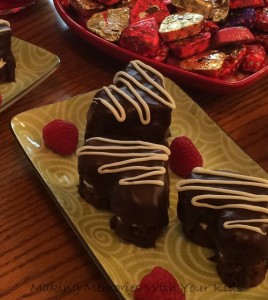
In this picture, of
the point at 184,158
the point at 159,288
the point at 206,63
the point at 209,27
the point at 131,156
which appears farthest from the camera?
the point at 209,27

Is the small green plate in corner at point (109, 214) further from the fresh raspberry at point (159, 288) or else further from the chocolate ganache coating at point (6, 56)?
the chocolate ganache coating at point (6, 56)

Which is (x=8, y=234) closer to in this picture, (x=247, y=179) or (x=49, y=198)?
(x=49, y=198)

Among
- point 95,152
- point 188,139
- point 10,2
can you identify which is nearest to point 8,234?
point 95,152

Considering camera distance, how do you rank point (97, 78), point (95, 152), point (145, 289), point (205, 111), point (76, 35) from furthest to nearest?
1. point (76, 35)
2. point (97, 78)
3. point (205, 111)
4. point (95, 152)
5. point (145, 289)

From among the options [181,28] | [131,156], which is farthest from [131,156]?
[181,28]

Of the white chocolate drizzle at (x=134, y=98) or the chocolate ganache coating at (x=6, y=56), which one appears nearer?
the white chocolate drizzle at (x=134, y=98)

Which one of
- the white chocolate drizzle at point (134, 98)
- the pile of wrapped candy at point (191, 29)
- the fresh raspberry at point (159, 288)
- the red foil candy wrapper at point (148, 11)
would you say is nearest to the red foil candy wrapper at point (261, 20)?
the pile of wrapped candy at point (191, 29)

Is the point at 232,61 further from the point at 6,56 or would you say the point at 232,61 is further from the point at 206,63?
the point at 6,56
